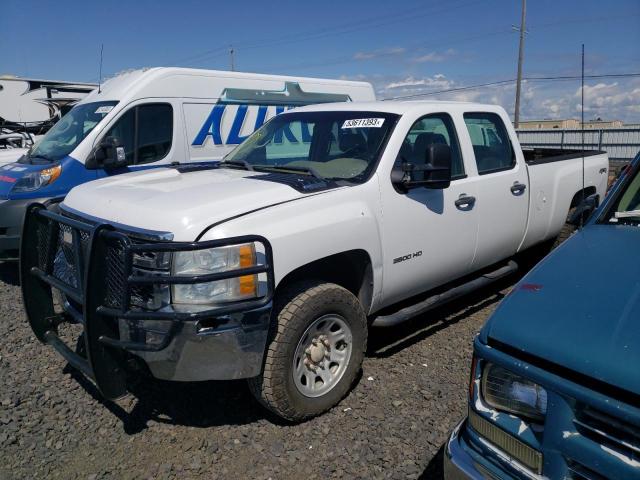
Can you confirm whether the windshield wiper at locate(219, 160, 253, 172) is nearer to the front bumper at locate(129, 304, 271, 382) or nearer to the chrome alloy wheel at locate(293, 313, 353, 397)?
the chrome alloy wheel at locate(293, 313, 353, 397)

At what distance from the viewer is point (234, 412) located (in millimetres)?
3373

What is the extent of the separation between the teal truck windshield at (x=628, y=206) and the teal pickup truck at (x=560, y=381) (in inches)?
23.6

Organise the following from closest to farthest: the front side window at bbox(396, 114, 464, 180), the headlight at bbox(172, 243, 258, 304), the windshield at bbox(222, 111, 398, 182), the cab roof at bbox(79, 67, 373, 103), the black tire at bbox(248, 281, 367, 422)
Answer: the headlight at bbox(172, 243, 258, 304) < the black tire at bbox(248, 281, 367, 422) < the windshield at bbox(222, 111, 398, 182) < the front side window at bbox(396, 114, 464, 180) < the cab roof at bbox(79, 67, 373, 103)

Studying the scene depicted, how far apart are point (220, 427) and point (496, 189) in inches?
115

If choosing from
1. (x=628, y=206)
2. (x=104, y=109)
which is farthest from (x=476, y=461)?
(x=104, y=109)

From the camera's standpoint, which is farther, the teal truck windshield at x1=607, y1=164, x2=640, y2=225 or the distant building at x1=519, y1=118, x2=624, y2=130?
the distant building at x1=519, y1=118, x2=624, y2=130

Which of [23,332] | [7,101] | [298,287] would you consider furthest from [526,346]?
[7,101]

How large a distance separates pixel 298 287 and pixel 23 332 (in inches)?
117

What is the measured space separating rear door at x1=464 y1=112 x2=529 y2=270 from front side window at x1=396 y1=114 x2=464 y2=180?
0.23 m

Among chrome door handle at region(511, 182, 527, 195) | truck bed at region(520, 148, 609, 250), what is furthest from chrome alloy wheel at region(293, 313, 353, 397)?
truck bed at region(520, 148, 609, 250)

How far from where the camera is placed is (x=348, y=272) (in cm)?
355

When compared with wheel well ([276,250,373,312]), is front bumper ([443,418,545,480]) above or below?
below

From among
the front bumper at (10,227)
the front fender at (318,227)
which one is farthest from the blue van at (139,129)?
the front fender at (318,227)

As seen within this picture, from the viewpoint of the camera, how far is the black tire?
9.63 ft
